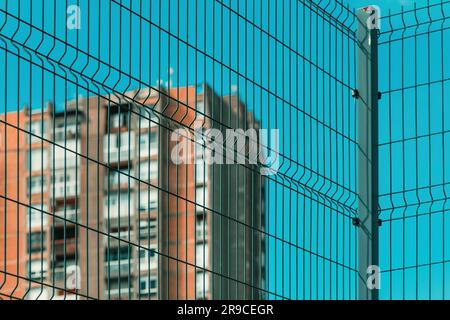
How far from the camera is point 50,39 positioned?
642 cm

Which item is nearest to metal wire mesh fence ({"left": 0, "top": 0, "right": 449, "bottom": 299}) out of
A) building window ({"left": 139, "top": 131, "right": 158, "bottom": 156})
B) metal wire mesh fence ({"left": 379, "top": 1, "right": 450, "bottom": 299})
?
metal wire mesh fence ({"left": 379, "top": 1, "right": 450, "bottom": 299})

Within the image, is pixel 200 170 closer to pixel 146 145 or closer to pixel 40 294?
pixel 146 145

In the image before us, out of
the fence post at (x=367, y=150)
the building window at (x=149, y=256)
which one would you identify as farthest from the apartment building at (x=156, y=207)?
the fence post at (x=367, y=150)

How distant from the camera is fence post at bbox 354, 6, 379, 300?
337 inches

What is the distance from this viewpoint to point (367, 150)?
28.7 ft

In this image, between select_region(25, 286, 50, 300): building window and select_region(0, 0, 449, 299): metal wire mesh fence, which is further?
select_region(0, 0, 449, 299): metal wire mesh fence

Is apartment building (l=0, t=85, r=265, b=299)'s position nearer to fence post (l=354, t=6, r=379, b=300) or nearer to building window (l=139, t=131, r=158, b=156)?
building window (l=139, t=131, r=158, b=156)

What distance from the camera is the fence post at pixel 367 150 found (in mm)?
8555

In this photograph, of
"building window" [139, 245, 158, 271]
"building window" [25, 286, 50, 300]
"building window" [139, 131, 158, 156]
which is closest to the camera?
"building window" [25, 286, 50, 300]

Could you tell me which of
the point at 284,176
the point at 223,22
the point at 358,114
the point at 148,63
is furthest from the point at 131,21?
the point at 358,114

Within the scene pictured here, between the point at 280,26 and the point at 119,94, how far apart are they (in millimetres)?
1643

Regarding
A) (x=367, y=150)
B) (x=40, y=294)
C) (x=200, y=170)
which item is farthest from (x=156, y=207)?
(x=200, y=170)

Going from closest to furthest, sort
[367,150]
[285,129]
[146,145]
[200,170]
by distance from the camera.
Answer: [285,129], [367,150], [200,170], [146,145]
